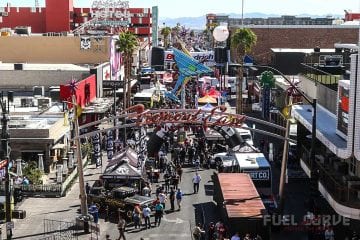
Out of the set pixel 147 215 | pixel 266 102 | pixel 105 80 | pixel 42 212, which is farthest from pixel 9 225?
pixel 105 80

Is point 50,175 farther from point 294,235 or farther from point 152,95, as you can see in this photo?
point 152,95

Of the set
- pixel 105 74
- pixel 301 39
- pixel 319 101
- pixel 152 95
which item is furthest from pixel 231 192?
pixel 301 39

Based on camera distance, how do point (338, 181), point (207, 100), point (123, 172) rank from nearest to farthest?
point (338, 181) < point (123, 172) < point (207, 100)

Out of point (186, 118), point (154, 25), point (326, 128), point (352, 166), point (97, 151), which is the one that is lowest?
point (97, 151)

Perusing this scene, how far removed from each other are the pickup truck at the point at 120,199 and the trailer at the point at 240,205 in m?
3.86

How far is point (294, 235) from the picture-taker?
1228 inches

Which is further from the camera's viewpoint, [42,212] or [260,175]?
[260,175]

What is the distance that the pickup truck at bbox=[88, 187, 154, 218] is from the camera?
111 ft

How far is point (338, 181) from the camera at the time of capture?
99.0ft

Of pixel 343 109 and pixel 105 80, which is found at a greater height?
pixel 343 109

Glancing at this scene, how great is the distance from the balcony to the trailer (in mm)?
3094

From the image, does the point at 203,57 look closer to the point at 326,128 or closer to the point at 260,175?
the point at 260,175

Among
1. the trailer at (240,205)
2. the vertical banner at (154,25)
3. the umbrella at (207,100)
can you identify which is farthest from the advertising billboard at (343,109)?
the vertical banner at (154,25)

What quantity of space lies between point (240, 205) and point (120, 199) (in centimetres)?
718
